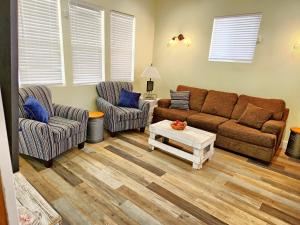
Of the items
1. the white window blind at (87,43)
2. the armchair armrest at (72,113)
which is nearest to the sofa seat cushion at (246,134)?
the armchair armrest at (72,113)

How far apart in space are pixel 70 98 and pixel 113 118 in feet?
2.78

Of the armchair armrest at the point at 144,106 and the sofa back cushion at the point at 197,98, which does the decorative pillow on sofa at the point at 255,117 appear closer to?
the sofa back cushion at the point at 197,98

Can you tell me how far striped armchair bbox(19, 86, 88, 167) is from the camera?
2.33 meters

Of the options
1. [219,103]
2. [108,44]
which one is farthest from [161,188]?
[108,44]

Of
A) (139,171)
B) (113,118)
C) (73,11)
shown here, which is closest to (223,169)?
(139,171)

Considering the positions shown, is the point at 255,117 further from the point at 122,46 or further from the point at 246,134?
the point at 122,46

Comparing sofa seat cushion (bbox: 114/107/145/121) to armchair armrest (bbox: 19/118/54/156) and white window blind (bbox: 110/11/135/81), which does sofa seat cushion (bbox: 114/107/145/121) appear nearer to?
white window blind (bbox: 110/11/135/81)

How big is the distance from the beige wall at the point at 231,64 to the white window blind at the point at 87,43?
157cm

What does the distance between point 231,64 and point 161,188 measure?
2.76 metres

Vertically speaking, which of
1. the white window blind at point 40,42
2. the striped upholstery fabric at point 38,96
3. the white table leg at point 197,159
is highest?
the white window blind at point 40,42

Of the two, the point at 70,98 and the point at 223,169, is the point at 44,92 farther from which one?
the point at 223,169

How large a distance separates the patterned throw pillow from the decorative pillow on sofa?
107 cm

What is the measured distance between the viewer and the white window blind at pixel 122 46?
390 centimetres

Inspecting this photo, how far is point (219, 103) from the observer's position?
3.76 metres
